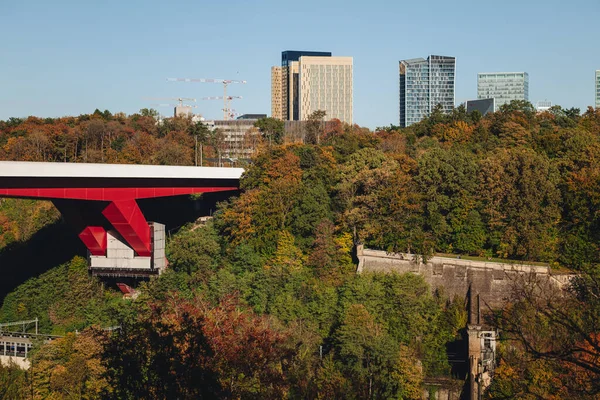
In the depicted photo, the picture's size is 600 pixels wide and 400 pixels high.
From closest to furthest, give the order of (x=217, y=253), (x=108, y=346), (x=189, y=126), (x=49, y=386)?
(x=108, y=346) → (x=49, y=386) → (x=217, y=253) → (x=189, y=126)

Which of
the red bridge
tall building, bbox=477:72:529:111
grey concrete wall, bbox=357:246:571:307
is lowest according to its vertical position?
grey concrete wall, bbox=357:246:571:307

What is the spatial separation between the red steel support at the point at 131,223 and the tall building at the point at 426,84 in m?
102

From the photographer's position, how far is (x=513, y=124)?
44469mm

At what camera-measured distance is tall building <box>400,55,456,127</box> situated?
444 feet

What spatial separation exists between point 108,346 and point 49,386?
13818mm

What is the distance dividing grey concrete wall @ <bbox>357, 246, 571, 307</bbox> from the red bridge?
33.9 ft

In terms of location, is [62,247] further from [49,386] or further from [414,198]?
[414,198]

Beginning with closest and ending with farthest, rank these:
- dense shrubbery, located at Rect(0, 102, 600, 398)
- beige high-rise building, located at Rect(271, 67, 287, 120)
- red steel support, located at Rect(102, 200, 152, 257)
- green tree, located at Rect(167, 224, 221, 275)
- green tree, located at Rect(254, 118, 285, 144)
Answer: dense shrubbery, located at Rect(0, 102, 600, 398), red steel support, located at Rect(102, 200, 152, 257), green tree, located at Rect(167, 224, 221, 275), green tree, located at Rect(254, 118, 285, 144), beige high-rise building, located at Rect(271, 67, 287, 120)

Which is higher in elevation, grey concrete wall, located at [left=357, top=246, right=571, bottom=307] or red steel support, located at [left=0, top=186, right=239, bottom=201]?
red steel support, located at [left=0, top=186, right=239, bottom=201]

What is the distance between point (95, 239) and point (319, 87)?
99.8 m

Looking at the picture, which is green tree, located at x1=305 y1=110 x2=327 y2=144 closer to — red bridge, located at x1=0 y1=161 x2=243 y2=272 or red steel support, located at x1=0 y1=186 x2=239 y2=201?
red bridge, located at x1=0 y1=161 x2=243 y2=272

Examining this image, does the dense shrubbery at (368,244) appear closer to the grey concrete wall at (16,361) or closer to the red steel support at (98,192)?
the red steel support at (98,192)

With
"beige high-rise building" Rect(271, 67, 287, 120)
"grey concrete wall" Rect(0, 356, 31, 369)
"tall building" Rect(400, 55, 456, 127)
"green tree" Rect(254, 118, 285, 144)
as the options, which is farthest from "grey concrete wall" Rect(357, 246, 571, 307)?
"beige high-rise building" Rect(271, 67, 287, 120)

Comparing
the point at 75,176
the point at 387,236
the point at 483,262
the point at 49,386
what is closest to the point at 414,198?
the point at 387,236
